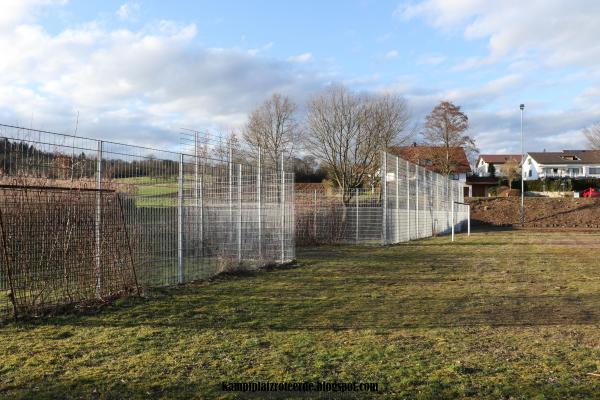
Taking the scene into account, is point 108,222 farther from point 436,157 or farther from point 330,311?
point 436,157

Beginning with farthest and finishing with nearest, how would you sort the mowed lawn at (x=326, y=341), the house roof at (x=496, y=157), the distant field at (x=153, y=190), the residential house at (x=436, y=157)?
1. the house roof at (x=496, y=157)
2. the residential house at (x=436, y=157)
3. the distant field at (x=153, y=190)
4. the mowed lawn at (x=326, y=341)

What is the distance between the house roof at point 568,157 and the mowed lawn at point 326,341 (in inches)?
3164

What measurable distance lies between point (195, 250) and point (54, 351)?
4.76m

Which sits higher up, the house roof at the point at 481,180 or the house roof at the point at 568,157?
the house roof at the point at 568,157

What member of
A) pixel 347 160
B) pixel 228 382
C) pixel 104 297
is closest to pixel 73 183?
pixel 104 297

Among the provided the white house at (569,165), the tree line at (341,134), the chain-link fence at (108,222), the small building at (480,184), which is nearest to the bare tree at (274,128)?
the tree line at (341,134)

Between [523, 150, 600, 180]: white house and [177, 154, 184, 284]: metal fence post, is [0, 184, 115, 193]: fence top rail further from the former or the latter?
[523, 150, 600, 180]: white house

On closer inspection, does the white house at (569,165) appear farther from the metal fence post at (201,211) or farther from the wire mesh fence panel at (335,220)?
the metal fence post at (201,211)

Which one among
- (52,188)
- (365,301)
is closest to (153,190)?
(52,188)

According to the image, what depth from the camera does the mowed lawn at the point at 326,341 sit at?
4.09 meters

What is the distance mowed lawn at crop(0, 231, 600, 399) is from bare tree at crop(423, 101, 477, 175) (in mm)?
36855

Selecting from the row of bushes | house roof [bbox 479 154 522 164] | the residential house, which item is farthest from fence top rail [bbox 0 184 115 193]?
house roof [bbox 479 154 522 164]

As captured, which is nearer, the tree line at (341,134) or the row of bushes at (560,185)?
the tree line at (341,134)

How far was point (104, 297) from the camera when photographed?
7332 mm
